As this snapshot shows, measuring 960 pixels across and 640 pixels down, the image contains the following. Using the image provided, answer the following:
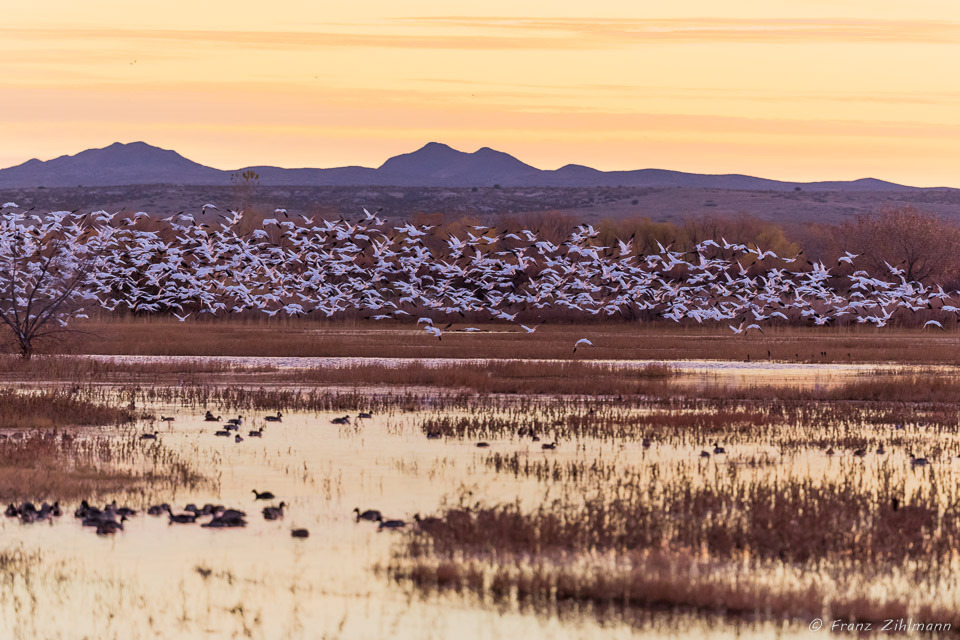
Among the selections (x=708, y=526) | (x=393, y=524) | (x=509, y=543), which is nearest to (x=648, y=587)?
(x=509, y=543)

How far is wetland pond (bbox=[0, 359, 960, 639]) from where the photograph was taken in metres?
9.68

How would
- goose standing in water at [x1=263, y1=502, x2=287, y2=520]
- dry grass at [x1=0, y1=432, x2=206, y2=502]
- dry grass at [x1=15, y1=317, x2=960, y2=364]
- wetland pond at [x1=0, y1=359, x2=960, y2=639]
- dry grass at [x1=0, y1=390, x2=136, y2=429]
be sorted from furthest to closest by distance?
dry grass at [x1=15, y1=317, x2=960, y2=364], dry grass at [x1=0, y1=390, x2=136, y2=429], dry grass at [x1=0, y1=432, x2=206, y2=502], goose standing in water at [x1=263, y1=502, x2=287, y2=520], wetland pond at [x1=0, y1=359, x2=960, y2=639]

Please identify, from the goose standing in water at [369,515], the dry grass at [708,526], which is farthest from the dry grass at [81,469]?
the dry grass at [708,526]

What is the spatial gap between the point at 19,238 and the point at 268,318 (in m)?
15.3

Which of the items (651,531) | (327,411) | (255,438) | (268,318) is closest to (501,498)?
(651,531)

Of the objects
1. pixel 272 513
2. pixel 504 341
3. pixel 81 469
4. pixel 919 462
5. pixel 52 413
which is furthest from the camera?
pixel 504 341

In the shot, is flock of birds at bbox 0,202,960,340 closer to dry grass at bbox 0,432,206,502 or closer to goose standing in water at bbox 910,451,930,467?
Answer: dry grass at bbox 0,432,206,502

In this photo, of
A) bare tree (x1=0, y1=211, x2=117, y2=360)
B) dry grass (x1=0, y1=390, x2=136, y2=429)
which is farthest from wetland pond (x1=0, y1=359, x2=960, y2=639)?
bare tree (x1=0, y1=211, x2=117, y2=360)

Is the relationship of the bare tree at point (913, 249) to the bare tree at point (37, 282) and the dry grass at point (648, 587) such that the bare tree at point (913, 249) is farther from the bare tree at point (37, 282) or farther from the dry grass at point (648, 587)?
the dry grass at point (648, 587)

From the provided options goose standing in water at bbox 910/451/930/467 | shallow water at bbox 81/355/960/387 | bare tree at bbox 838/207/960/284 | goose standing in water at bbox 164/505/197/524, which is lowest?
goose standing in water at bbox 164/505/197/524

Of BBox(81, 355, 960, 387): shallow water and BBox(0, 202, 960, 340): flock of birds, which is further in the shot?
BBox(0, 202, 960, 340): flock of birds

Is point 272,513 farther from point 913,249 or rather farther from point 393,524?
point 913,249

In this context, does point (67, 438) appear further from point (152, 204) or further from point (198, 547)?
point (152, 204)

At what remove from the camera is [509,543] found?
1152cm
